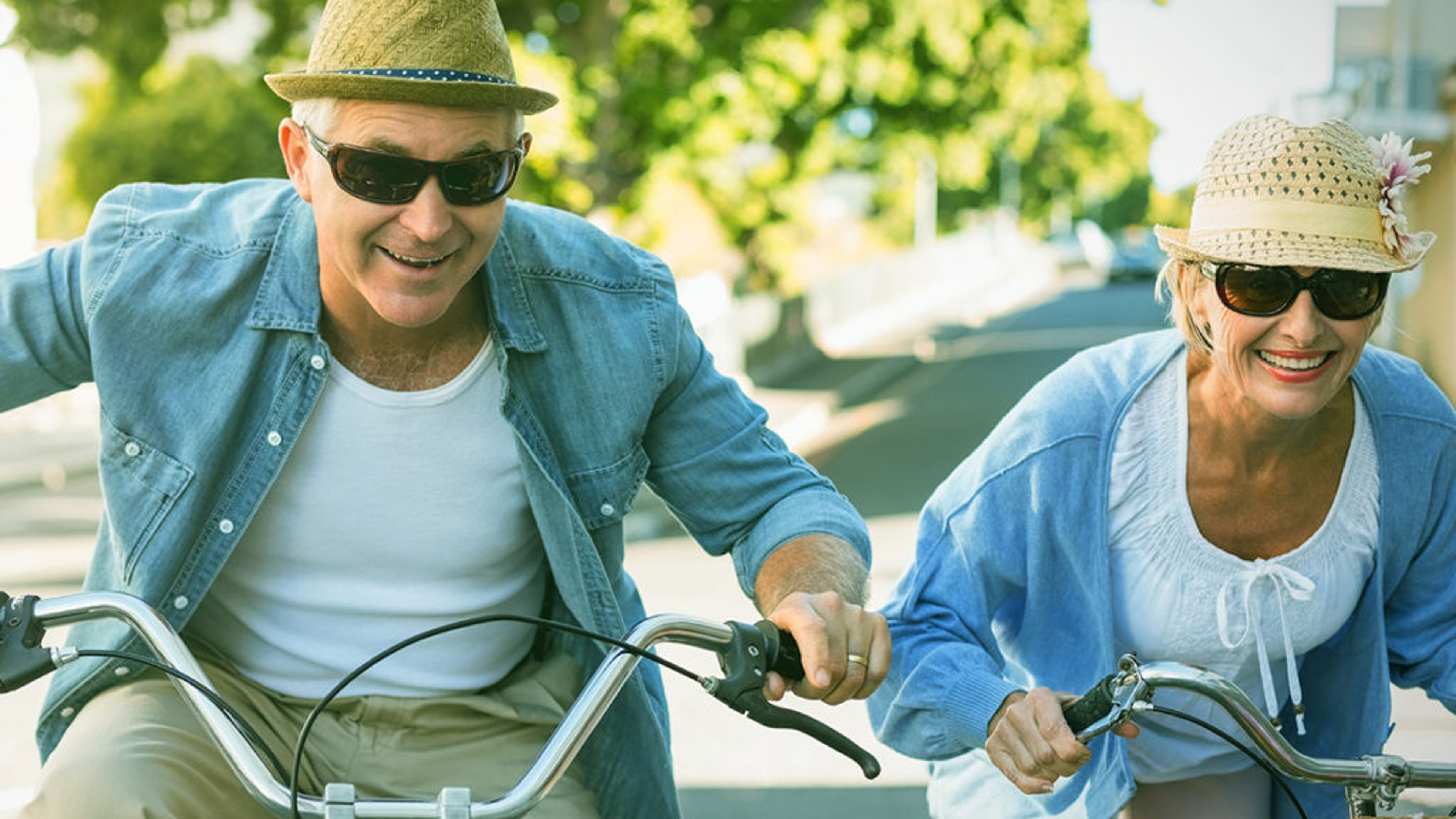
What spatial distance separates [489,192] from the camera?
108 inches

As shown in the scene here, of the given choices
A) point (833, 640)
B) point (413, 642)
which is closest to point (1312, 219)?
point (833, 640)

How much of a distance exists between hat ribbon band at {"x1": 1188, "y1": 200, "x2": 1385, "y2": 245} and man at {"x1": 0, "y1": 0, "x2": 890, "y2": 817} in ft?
2.53

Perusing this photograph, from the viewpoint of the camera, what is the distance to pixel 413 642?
7.85ft

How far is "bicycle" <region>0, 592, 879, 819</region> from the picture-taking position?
2.27 metres

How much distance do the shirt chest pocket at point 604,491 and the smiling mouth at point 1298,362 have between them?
101 cm

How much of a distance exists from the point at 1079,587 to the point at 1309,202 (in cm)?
69

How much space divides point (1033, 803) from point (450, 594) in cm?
100

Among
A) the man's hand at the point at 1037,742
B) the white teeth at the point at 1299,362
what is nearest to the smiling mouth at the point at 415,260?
the man's hand at the point at 1037,742

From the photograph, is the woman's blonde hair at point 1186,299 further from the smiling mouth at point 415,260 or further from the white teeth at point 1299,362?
the smiling mouth at point 415,260

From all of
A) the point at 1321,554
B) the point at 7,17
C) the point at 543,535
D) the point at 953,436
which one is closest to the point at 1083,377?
the point at 1321,554

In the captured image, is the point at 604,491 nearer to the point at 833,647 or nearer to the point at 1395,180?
the point at 833,647

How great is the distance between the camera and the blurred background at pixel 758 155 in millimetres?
14172

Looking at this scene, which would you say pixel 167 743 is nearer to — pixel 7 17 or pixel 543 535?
pixel 543 535

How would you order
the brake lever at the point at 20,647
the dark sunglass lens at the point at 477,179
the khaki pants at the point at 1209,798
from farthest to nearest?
the khaki pants at the point at 1209,798, the dark sunglass lens at the point at 477,179, the brake lever at the point at 20,647
